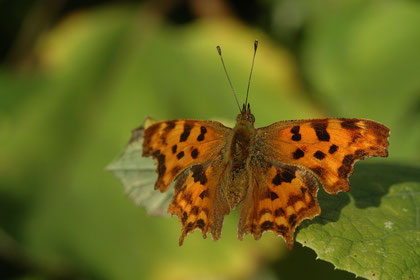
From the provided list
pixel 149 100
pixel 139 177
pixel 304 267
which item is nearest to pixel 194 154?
pixel 139 177

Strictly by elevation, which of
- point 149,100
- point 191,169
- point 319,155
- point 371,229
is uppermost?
point 149,100

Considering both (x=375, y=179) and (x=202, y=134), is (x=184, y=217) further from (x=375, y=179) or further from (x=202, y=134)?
(x=375, y=179)

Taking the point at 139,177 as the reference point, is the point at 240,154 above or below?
above

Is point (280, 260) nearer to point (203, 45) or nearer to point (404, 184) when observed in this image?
point (404, 184)

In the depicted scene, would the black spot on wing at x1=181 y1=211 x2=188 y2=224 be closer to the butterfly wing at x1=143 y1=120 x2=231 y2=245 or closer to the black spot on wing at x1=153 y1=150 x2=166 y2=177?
the butterfly wing at x1=143 y1=120 x2=231 y2=245

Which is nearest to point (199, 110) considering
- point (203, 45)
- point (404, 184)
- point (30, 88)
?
point (203, 45)

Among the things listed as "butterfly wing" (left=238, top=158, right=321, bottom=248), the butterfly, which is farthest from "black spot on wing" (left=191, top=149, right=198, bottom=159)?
"butterfly wing" (left=238, top=158, right=321, bottom=248)

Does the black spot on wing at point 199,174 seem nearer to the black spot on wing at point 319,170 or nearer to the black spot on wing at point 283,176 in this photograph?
the black spot on wing at point 283,176

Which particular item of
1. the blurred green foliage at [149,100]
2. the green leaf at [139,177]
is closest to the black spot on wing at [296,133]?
the green leaf at [139,177]
